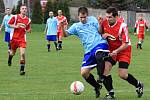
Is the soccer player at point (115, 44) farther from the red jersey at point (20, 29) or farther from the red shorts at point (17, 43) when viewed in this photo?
the red jersey at point (20, 29)

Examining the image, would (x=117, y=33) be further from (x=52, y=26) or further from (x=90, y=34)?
(x=52, y=26)

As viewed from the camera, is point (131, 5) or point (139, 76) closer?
point (139, 76)

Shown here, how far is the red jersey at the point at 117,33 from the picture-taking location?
35.8 ft

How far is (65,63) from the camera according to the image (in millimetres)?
20156

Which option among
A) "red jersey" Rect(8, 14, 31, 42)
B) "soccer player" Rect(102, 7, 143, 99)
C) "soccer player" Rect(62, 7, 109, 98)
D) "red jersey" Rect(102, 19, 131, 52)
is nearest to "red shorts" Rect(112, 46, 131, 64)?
"soccer player" Rect(102, 7, 143, 99)

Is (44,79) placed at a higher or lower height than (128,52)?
lower

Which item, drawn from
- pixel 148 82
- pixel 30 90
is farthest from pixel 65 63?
pixel 30 90

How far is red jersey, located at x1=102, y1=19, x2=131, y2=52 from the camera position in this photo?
10.9m

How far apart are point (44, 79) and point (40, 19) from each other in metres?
44.4

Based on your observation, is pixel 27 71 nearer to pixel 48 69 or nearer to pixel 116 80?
pixel 48 69

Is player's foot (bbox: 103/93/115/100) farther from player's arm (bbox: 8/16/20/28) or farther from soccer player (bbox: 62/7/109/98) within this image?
player's arm (bbox: 8/16/20/28)

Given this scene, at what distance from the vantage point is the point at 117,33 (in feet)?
36.0

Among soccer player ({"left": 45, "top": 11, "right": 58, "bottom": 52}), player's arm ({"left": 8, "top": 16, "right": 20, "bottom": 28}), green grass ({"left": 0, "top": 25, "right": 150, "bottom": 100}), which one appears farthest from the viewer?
soccer player ({"left": 45, "top": 11, "right": 58, "bottom": 52})

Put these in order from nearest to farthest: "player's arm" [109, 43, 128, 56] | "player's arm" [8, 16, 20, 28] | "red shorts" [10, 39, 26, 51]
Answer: "player's arm" [109, 43, 128, 56] < "player's arm" [8, 16, 20, 28] < "red shorts" [10, 39, 26, 51]
